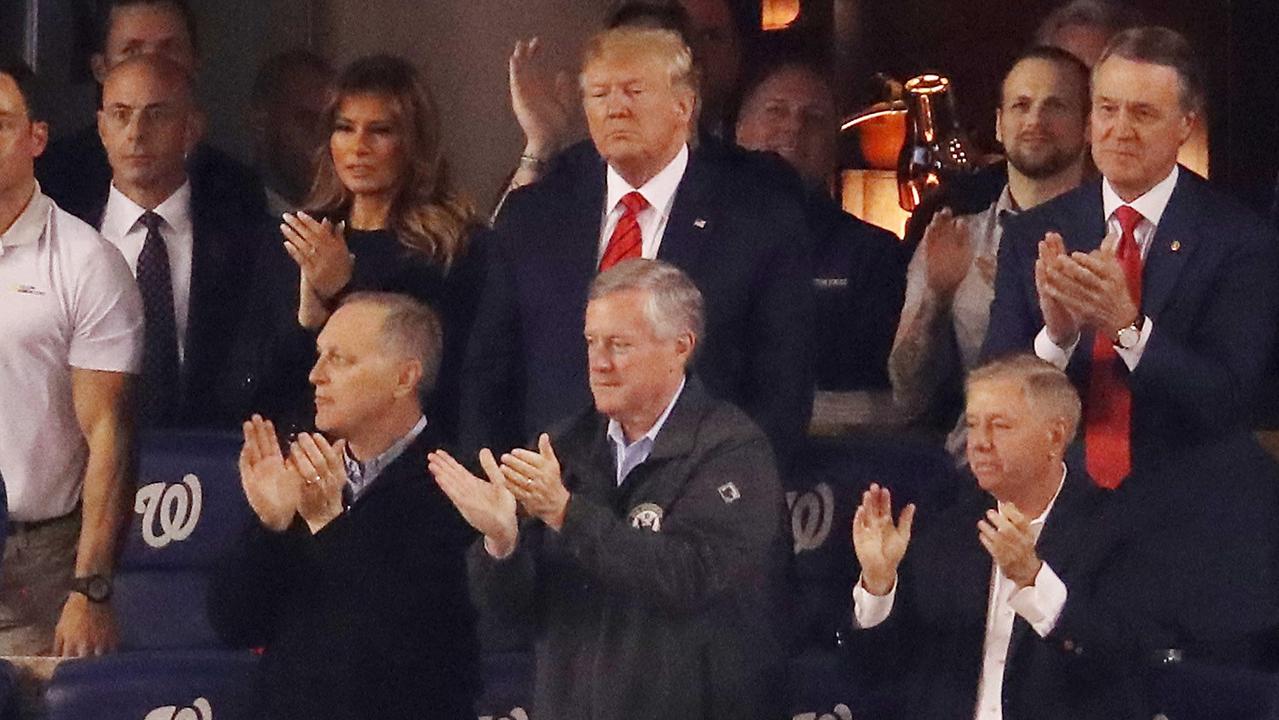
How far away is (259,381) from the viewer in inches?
168

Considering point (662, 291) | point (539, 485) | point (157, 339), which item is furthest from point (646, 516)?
point (157, 339)

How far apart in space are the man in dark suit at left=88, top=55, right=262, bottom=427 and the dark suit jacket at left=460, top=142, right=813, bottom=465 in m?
0.47

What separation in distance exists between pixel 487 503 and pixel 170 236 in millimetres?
888

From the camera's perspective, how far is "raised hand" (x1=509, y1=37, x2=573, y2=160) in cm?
420

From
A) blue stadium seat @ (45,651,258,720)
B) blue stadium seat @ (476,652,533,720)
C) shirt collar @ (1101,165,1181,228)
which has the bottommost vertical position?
blue stadium seat @ (45,651,258,720)

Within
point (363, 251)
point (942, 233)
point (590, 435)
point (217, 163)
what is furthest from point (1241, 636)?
point (217, 163)

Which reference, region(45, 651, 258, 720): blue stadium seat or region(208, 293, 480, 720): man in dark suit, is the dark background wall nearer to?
region(208, 293, 480, 720): man in dark suit

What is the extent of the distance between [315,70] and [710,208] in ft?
2.26

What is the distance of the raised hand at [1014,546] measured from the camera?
12.7ft

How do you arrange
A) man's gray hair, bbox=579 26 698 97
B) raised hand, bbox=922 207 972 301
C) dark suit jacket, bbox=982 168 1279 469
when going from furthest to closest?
raised hand, bbox=922 207 972 301, man's gray hair, bbox=579 26 698 97, dark suit jacket, bbox=982 168 1279 469

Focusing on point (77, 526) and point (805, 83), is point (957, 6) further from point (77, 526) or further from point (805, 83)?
point (77, 526)

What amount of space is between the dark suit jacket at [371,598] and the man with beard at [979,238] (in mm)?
747

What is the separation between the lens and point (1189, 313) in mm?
3961

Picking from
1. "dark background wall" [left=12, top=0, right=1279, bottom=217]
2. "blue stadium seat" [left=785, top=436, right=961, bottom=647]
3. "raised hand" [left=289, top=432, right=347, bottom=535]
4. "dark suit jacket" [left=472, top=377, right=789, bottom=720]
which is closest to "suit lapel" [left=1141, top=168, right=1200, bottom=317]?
"dark background wall" [left=12, top=0, right=1279, bottom=217]
